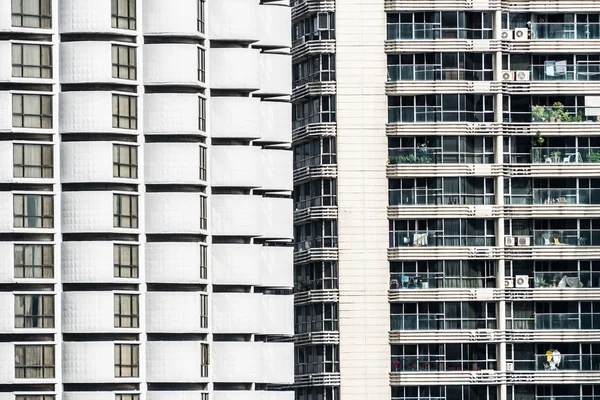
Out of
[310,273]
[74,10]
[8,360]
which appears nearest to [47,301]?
[8,360]

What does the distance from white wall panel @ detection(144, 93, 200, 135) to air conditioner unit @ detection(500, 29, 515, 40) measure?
40.6 meters

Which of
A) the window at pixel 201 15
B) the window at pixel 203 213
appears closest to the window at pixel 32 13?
the window at pixel 201 15

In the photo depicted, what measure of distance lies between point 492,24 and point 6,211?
4854 centimetres

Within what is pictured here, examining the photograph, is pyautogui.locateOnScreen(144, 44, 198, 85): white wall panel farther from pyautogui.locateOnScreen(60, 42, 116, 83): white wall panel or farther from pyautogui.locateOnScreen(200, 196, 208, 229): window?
pyautogui.locateOnScreen(200, 196, 208, 229): window

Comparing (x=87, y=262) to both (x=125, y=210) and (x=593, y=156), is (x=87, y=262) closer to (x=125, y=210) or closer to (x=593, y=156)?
(x=125, y=210)

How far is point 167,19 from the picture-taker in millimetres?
132625

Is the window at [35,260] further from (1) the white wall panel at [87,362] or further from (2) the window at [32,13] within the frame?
(2) the window at [32,13]

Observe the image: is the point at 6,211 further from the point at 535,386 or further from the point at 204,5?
the point at 535,386

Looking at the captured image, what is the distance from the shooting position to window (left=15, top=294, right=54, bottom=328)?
5084 inches

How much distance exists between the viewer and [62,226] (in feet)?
426

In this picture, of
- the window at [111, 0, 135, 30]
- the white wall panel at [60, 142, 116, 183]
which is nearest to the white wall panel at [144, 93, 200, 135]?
the white wall panel at [60, 142, 116, 183]

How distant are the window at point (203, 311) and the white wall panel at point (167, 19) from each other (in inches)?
509

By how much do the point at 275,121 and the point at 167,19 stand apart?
8.64 meters

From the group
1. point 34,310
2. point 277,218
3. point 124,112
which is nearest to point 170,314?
point 34,310
